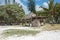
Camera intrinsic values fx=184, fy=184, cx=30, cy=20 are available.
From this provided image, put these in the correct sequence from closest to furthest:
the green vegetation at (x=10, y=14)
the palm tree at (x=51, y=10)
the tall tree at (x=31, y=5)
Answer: the palm tree at (x=51, y=10) → the green vegetation at (x=10, y=14) → the tall tree at (x=31, y=5)

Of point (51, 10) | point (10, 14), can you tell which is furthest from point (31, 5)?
point (51, 10)

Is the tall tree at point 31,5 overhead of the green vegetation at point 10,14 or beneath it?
overhead

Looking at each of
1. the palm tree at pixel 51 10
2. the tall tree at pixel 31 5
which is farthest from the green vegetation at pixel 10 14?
the tall tree at pixel 31 5

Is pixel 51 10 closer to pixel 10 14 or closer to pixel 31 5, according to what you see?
pixel 10 14

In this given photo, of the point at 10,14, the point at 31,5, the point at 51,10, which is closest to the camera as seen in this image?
the point at 51,10

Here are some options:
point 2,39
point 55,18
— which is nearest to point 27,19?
point 55,18

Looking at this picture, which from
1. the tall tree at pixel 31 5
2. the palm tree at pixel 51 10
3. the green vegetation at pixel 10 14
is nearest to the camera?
the palm tree at pixel 51 10

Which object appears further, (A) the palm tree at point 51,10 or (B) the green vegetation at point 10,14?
(B) the green vegetation at point 10,14

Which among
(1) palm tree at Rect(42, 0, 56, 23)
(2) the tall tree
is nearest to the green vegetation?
(1) palm tree at Rect(42, 0, 56, 23)

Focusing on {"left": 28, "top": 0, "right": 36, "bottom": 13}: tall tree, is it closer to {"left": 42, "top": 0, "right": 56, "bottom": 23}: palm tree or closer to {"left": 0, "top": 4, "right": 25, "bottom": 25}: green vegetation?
{"left": 0, "top": 4, "right": 25, "bottom": 25}: green vegetation

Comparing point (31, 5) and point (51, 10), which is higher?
point (31, 5)

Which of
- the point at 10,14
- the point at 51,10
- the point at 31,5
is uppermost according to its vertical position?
the point at 31,5

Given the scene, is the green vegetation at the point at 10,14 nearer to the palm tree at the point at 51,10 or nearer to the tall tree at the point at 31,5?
the palm tree at the point at 51,10

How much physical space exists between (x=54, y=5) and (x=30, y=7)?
1014 centimetres
